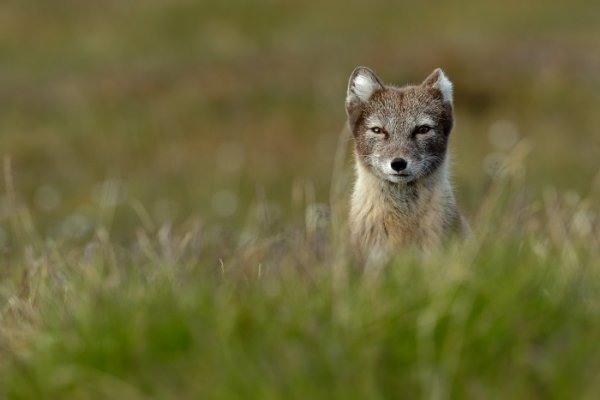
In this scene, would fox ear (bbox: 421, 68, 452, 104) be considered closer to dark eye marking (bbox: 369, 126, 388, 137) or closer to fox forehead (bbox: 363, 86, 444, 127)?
fox forehead (bbox: 363, 86, 444, 127)

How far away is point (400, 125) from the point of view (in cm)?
761

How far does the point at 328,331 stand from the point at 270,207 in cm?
852

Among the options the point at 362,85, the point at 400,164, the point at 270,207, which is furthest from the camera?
the point at 270,207

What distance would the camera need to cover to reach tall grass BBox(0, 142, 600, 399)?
412 centimetres

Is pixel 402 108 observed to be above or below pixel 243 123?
above

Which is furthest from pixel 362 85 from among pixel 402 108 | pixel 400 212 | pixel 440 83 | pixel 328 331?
pixel 328 331

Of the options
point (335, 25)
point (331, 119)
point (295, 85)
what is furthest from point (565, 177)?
point (335, 25)

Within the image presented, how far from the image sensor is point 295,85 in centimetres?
2308

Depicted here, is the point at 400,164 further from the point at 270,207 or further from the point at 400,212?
the point at 270,207

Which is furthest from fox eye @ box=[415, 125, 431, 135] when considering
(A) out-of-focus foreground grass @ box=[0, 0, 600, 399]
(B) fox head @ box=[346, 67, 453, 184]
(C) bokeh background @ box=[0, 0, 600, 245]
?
(C) bokeh background @ box=[0, 0, 600, 245]

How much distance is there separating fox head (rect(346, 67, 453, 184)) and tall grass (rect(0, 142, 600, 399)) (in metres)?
2.20

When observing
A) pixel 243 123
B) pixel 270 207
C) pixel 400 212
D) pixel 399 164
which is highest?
pixel 399 164

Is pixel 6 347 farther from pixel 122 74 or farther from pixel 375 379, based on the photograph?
pixel 122 74

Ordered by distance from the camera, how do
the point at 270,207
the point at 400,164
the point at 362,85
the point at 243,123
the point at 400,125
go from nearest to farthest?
the point at 400,164 → the point at 400,125 → the point at 362,85 → the point at 270,207 → the point at 243,123
